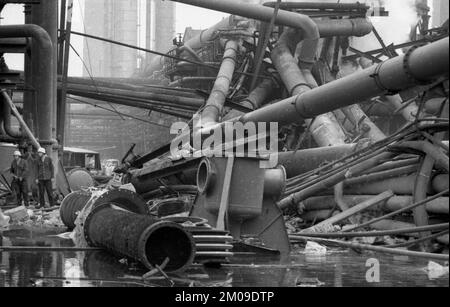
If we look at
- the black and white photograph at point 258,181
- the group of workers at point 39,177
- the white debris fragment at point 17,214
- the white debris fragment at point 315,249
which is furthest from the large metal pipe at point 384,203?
the group of workers at point 39,177

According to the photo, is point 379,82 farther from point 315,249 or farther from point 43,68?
point 43,68

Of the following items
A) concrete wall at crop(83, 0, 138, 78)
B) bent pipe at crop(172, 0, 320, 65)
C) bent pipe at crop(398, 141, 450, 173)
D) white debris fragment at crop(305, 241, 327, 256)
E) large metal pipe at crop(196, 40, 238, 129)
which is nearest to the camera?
bent pipe at crop(398, 141, 450, 173)

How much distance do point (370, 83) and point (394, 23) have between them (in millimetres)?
23398

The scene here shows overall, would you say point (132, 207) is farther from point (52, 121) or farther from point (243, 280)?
point (52, 121)

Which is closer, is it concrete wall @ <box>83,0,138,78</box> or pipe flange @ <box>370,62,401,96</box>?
pipe flange @ <box>370,62,401,96</box>

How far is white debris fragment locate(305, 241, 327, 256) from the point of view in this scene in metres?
10.1

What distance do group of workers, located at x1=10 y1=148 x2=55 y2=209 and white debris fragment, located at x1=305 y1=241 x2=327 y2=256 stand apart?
10528 millimetres

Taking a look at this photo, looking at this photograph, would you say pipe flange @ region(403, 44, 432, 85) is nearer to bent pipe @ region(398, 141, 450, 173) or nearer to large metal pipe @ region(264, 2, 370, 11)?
bent pipe @ region(398, 141, 450, 173)

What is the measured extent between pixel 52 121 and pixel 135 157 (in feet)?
13.7

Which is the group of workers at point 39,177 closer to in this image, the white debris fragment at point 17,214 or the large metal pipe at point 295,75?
the white debris fragment at point 17,214

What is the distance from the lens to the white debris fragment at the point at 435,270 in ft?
25.0

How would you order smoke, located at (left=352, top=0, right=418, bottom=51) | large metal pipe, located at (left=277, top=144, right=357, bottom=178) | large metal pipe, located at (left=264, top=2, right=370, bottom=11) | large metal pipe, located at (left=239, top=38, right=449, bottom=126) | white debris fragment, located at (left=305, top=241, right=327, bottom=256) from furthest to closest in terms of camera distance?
smoke, located at (left=352, top=0, right=418, bottom=51) → large metal pipe, located at (left=264, top=2, right=370, bottom=11) → large metal pipe, located at (left=277, top=144, right=357, bottom=178) → white debris fragment, located at (left=305, top=241, right=327, bottom=256) → large metal pipe, located at (left=239, top=38, right=449, bottom=126)

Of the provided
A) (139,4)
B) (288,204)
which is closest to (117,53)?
(139,4)

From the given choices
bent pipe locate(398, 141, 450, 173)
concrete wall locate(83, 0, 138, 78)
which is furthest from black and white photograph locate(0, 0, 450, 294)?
concrete wall locate(83, 0, 138, 78)
